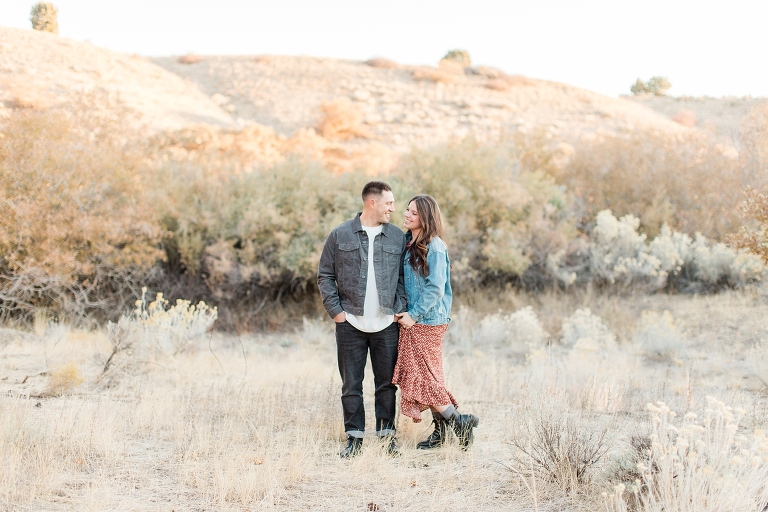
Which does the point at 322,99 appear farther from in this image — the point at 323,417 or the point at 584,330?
the point at 323,417

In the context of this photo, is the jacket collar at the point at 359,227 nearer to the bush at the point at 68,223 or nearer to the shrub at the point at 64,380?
the shrub at the point at 64,380

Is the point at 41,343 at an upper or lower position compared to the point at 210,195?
lower

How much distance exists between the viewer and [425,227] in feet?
15.9

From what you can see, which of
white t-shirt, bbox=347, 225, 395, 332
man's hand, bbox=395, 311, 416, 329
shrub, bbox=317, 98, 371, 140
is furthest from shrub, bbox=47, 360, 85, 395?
shrub, bbox=317, 98, 371, 140

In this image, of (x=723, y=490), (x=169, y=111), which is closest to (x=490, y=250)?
(x=723, y=490)

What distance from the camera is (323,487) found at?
427 centimetres

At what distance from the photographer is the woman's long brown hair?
483cm

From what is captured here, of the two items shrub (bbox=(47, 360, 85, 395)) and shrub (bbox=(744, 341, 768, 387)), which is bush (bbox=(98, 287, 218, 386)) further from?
shrub (bbox=(744, 341, 768, 387))

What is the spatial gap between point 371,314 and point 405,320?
0.26 m

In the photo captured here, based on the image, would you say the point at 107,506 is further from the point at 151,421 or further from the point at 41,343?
the point at 41,343

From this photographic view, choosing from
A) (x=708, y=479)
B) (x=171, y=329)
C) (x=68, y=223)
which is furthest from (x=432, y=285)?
(x=68, y=223)

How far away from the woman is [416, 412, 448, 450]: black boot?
10 centimetres

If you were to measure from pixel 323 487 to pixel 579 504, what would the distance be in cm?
164

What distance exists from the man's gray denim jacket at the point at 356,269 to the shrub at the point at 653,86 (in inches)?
1866
